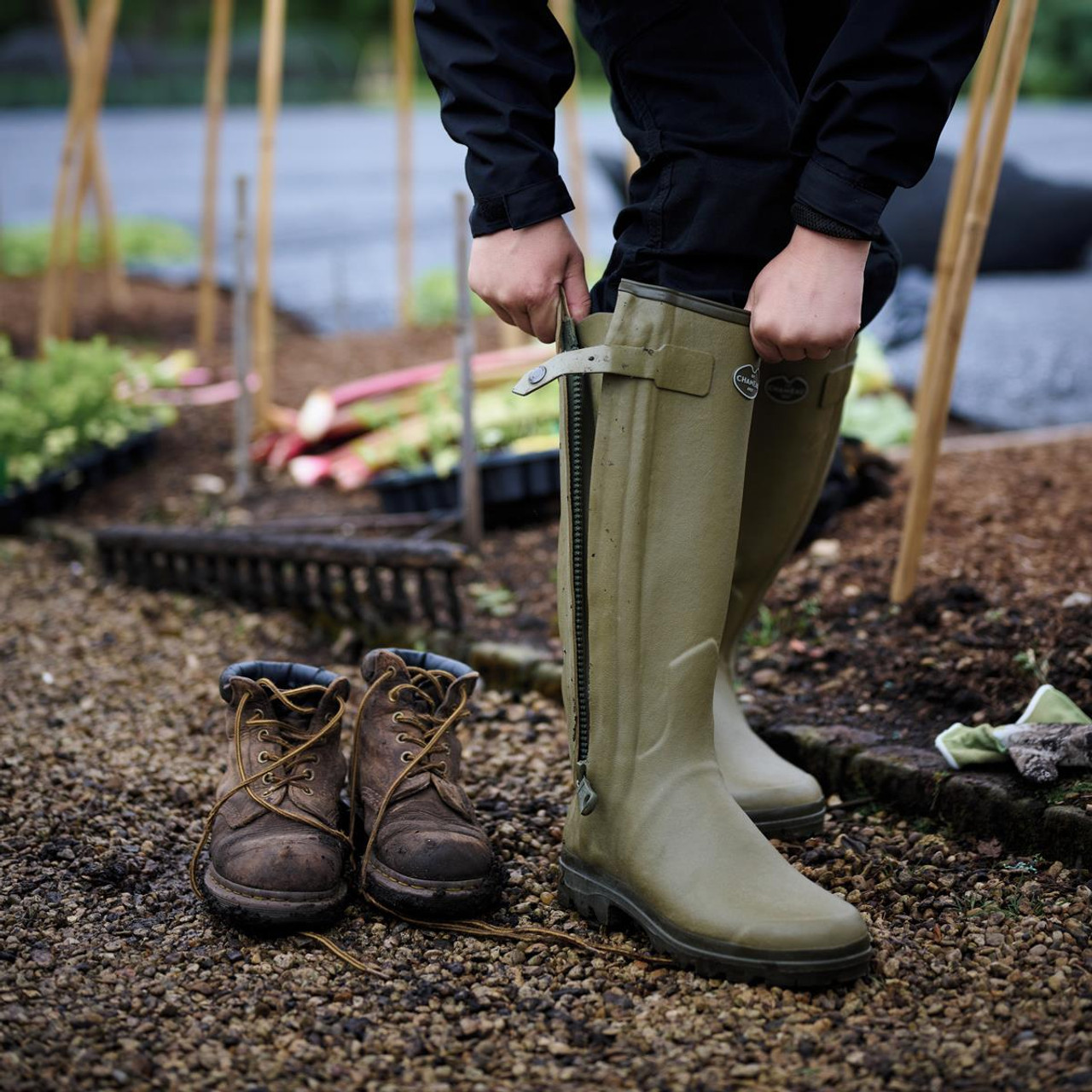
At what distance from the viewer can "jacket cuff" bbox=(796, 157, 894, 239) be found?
1195 millimetres

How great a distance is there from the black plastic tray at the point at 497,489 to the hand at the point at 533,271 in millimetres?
1369

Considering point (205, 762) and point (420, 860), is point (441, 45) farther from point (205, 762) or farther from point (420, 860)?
point (205, 762)

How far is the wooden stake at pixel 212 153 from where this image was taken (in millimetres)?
4352

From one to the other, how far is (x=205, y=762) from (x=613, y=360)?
1.06 meters

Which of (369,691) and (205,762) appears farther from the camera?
(205,762)

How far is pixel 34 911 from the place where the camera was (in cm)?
148

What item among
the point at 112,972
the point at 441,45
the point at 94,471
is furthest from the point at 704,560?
the point at 94,471

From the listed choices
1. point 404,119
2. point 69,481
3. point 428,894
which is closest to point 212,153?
point 404,119

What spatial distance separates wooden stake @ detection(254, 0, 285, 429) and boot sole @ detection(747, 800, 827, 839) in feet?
8.50

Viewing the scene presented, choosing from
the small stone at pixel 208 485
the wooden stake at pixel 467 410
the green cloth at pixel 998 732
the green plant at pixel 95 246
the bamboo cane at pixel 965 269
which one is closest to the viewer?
the green cloth at pixel 998 732

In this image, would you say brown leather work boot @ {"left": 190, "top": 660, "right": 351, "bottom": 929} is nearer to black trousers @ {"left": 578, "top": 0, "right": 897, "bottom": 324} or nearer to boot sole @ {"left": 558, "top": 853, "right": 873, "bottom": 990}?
Result: boot sole @ {"left": 558, "top": 853, "right": 873, "bottom": 990}

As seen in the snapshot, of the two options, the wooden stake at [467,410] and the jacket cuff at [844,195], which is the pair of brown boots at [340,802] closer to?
the jacket cuff at [844,195]

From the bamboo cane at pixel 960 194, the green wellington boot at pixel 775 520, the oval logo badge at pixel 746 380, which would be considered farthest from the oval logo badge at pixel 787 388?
the bamboo cane at pixel 960 194

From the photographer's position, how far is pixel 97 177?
206 inches
